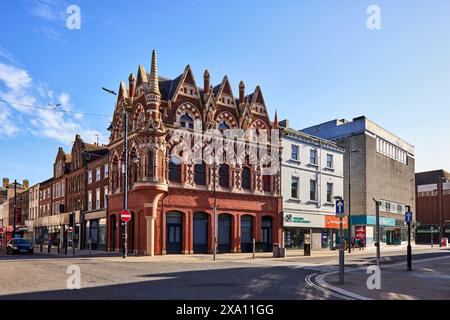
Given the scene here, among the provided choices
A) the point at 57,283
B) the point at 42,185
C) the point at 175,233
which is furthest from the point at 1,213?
the point at 57,283

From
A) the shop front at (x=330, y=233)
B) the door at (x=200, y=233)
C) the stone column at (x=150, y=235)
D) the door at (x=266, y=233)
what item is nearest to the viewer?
the stone column at (x=150, y=235)

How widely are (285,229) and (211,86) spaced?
16729 mm

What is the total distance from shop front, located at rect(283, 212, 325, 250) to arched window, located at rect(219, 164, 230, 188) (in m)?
8.00

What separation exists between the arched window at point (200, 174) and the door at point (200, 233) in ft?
9.39

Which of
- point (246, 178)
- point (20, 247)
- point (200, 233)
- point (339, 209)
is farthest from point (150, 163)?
point (339, 209)

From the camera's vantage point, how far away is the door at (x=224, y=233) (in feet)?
136

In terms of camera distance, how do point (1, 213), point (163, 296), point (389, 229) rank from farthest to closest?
point (1, 213) → point (389, 229) → point (163, 296)

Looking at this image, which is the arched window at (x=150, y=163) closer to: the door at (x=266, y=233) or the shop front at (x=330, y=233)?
the door at (x=266, y=233)

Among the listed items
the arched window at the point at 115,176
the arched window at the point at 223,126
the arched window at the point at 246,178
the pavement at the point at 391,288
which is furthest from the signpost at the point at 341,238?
the arched window at the point at 115,176

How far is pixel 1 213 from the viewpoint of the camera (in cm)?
10338

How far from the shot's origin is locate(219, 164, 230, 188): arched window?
137 feet

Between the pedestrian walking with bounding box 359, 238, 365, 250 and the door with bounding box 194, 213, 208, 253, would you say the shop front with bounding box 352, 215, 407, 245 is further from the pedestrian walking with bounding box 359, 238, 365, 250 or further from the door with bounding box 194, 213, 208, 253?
the door with bounding box 194, 213, 208, 253

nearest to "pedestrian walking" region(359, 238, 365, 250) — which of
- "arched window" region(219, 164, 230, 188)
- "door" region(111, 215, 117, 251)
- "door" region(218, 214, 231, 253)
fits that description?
"door" region(218, 214, 231, 253)

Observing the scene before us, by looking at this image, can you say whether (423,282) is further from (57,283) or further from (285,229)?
(285,229)
